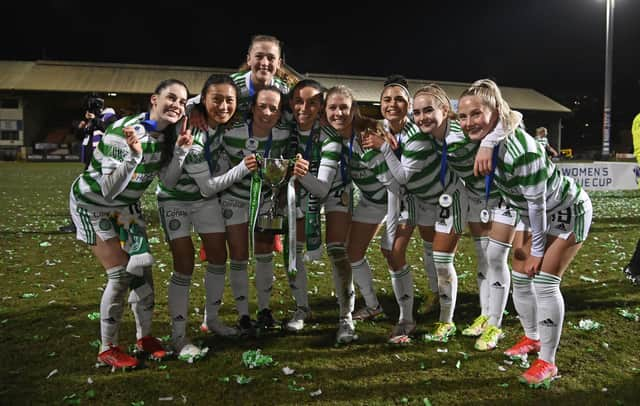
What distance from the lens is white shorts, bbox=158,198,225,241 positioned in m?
4.36

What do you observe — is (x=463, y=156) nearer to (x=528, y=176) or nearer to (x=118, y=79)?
(x=528, y=176)

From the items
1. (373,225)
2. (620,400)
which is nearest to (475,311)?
(373,225)

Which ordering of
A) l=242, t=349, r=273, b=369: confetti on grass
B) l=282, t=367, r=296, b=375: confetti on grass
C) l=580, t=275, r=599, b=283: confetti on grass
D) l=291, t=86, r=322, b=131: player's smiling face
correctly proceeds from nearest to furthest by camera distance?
l=282, t=367, r=296, b=375: confetti on grass
l=242, t=349, r=273, b=369: confetti on grass
l=291, t=86, r=322, b=131: player's smiling face
l=580, t=275, r=599, b=283: confetti on grass

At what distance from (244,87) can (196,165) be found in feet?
4.18

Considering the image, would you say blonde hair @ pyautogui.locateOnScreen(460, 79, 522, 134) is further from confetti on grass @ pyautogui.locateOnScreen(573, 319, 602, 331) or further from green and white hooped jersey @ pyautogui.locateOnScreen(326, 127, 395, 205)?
confetti on grass @ pyautogui.locateOnScreen(573, 319, 602, 331)

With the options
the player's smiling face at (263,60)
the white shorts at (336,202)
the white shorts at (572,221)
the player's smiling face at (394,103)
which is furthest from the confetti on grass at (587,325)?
the player's smiling face at (263,60)

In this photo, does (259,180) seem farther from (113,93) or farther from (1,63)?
(1,63)

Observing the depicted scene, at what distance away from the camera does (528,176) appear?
3.64 metres

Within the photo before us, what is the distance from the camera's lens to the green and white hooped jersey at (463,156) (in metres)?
4.44

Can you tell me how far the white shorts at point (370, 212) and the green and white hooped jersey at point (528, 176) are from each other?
3.91ft

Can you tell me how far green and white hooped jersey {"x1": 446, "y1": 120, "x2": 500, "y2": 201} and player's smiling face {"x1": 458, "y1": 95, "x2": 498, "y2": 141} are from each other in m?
0.41

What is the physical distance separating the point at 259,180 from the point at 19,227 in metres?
9.48

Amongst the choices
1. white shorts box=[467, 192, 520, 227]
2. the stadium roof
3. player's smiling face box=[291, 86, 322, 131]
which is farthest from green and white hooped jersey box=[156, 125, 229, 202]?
the stadium roof

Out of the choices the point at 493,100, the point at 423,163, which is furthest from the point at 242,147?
the point at 493,100
